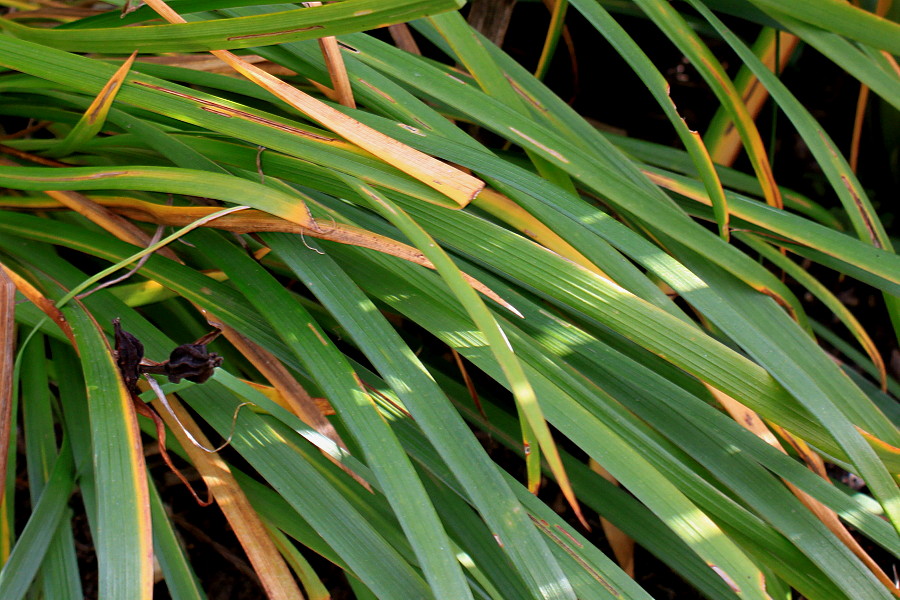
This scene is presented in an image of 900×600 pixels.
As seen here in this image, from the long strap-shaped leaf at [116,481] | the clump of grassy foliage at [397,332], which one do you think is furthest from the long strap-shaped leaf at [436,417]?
the long strap-shaped leaf at [116,481]

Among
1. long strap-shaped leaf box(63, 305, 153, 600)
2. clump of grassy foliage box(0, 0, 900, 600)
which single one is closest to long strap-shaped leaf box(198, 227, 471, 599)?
clump of grassy foliage box(0, 0, 900, 600)

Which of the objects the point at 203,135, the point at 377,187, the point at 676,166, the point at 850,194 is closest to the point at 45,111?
the point at 203,135

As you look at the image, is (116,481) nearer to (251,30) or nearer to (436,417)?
(436,417)

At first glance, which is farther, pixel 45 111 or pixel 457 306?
pixel 45 111

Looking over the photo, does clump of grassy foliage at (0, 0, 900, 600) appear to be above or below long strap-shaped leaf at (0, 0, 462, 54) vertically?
below

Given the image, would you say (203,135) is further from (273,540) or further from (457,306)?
(273,540)

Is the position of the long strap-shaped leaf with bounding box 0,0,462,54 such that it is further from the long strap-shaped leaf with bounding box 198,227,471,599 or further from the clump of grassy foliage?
the long strap-shaped leaf with bounding box 198,227,471,599

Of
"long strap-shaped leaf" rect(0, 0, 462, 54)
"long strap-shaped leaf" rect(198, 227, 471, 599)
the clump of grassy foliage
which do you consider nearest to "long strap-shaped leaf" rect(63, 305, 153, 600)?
the clump of grassy foliage

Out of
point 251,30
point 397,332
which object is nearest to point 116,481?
point 397,332
